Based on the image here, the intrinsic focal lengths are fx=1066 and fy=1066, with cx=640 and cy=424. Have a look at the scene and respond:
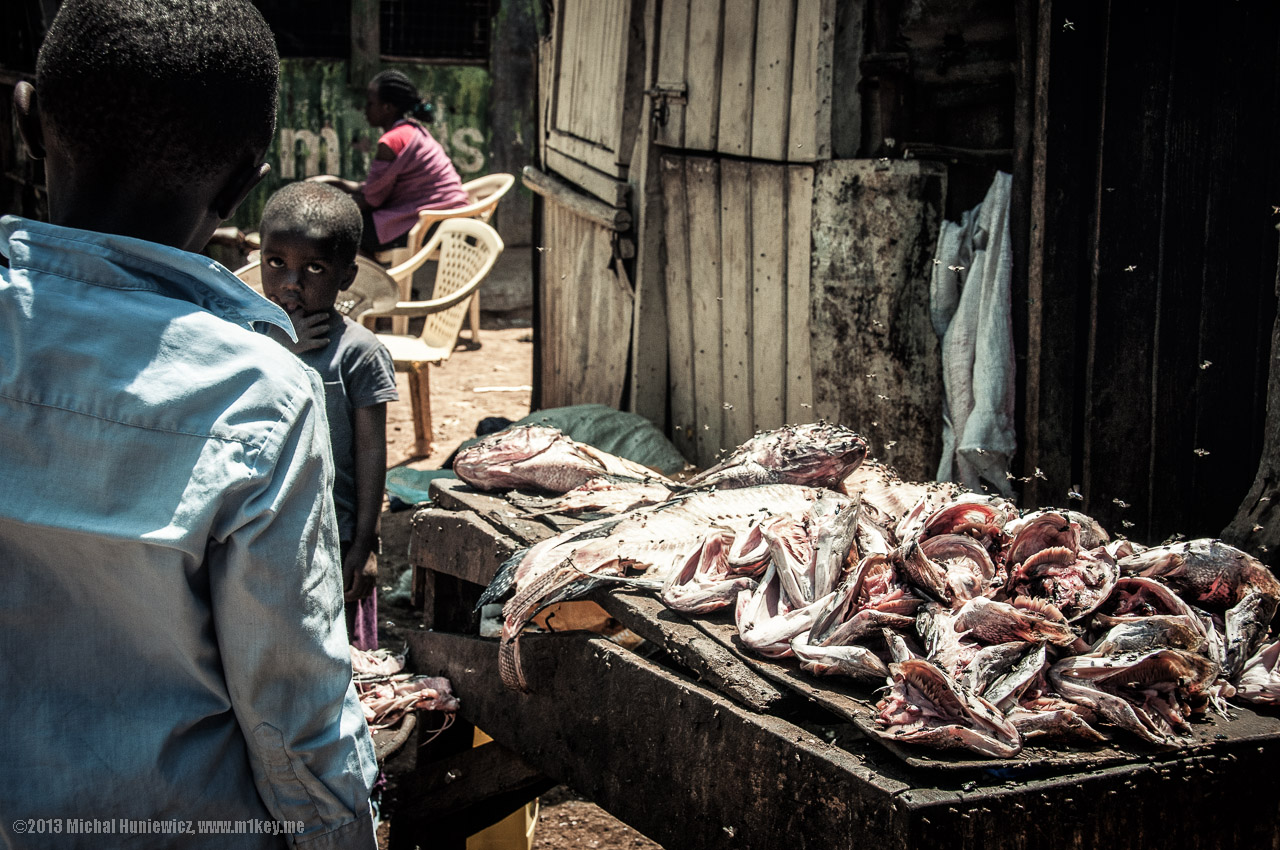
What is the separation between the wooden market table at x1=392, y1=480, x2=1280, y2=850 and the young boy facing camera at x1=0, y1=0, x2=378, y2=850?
944mm

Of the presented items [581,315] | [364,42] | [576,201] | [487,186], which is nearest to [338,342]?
[576,201]

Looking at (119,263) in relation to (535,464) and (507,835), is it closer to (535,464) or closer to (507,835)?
(535,464)

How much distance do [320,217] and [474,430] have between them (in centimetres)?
545

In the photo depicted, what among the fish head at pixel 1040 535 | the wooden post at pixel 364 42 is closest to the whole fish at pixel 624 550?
the fish head at pixel 1040 535

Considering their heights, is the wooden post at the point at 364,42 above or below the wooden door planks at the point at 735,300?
above

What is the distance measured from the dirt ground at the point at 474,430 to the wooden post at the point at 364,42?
2965 mm

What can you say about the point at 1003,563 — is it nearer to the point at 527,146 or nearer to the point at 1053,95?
the point at 1053,95

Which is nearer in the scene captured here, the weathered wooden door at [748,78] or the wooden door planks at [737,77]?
the weathered wooden door at [748,78]

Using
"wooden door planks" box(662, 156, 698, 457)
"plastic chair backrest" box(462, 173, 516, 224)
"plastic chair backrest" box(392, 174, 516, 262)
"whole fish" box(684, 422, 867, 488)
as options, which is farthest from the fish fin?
"plastic chair backrest" box(462, 173, 516, 224)

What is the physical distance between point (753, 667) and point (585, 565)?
1.99ft

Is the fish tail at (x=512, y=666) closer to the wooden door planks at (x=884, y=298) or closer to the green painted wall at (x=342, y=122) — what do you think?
the wooden door planks at (x=884, y=298)

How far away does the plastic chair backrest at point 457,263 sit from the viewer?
7.65m

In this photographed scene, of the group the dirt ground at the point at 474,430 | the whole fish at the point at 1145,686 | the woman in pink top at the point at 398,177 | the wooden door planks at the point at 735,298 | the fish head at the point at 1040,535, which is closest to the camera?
the whole fish at the point at 1145,686

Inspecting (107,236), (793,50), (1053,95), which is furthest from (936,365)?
(107,236)
